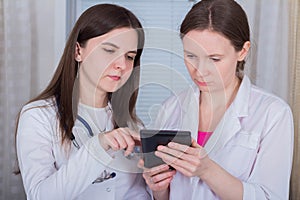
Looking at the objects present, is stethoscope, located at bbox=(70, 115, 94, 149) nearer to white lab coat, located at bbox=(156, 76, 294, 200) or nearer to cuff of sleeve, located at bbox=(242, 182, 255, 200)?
white lab coat, located at bbox=(156, 76, 294, 200)

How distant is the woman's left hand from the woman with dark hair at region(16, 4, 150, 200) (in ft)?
0.31

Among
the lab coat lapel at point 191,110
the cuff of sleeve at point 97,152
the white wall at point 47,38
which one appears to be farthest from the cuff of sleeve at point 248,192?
the white wall at point 47,38

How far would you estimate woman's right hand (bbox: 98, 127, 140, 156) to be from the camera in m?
1.19

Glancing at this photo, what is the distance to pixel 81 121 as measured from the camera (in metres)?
1.39

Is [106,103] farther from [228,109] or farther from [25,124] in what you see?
[228,109]

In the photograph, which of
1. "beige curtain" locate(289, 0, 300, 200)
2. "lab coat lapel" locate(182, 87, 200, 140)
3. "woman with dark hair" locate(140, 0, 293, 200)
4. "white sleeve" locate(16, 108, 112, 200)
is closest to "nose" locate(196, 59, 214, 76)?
"woman with dark hair" locate(140, 0, 293, 200)

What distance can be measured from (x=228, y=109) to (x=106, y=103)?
1.21 feet

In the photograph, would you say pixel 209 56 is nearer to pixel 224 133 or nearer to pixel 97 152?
pixel 224 133

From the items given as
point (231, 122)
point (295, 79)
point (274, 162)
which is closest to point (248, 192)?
point (274, 162)

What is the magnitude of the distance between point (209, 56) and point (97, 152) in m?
0.38

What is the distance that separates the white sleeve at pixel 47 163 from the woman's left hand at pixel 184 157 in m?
0.15

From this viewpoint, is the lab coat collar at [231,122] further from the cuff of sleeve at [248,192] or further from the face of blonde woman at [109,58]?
the face of blonde woman at [109,58]

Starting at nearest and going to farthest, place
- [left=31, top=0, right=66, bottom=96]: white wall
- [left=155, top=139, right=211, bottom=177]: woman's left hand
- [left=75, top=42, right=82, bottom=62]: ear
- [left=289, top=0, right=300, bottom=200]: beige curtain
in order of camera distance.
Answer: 1. [left=155, top=139, right=211, bottom=177]: woman's left hand
2. [left=75, top=42, right=82, bottom=62]: ear
3. [left=289, top=0, right=300, bottom=200]: beige curtain
4. [left=31, top=0, right=66, bottom=96]: white wall

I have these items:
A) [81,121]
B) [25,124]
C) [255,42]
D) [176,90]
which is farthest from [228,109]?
[255,42]
